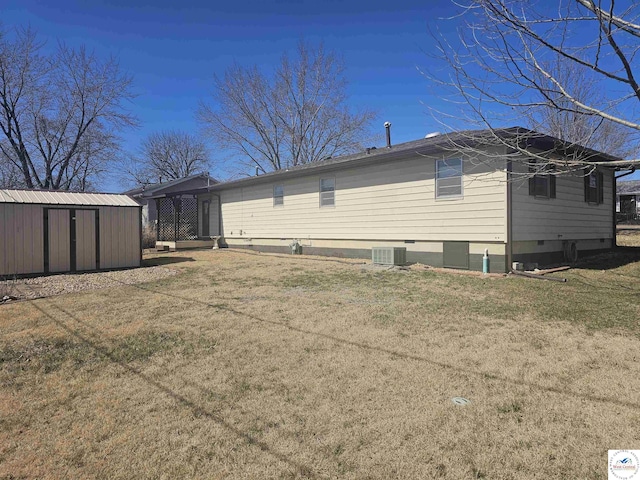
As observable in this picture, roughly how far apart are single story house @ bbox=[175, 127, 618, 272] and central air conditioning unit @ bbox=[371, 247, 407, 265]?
0.31 meters

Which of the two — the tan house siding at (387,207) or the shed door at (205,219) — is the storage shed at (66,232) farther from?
the shed door at (205,219)

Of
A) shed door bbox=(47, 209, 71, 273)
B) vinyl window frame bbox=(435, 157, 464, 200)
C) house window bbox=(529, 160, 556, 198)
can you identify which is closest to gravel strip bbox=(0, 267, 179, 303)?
shed door bbox=(47, 209, 71, 273)

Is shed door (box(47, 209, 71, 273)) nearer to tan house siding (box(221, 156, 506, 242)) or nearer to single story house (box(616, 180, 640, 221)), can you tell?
tan house siding (box(221, 156, 506, 242))

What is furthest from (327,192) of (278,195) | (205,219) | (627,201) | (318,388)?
(627,201)

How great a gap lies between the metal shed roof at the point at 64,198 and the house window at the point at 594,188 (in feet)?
42.3

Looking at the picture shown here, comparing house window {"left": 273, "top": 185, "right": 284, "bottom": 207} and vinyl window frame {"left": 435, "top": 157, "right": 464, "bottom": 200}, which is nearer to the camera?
vinyl window frame {"left": 435, "top": 157, "right": 464, "bottom": 200}

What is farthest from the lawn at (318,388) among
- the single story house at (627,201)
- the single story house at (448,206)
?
the single story house at (627,201)

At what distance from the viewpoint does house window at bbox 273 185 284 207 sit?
571 inches

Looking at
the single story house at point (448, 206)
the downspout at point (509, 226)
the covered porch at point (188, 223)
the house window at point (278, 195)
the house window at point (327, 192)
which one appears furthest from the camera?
the covered porch at point (188, 223)

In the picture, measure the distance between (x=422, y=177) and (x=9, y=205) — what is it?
385 inches

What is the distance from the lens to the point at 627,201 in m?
31.2

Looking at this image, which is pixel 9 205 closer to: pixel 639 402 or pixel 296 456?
pixel 296 456

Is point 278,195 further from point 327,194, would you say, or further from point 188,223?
point 188,223

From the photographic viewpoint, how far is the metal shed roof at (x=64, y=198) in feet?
30.2
